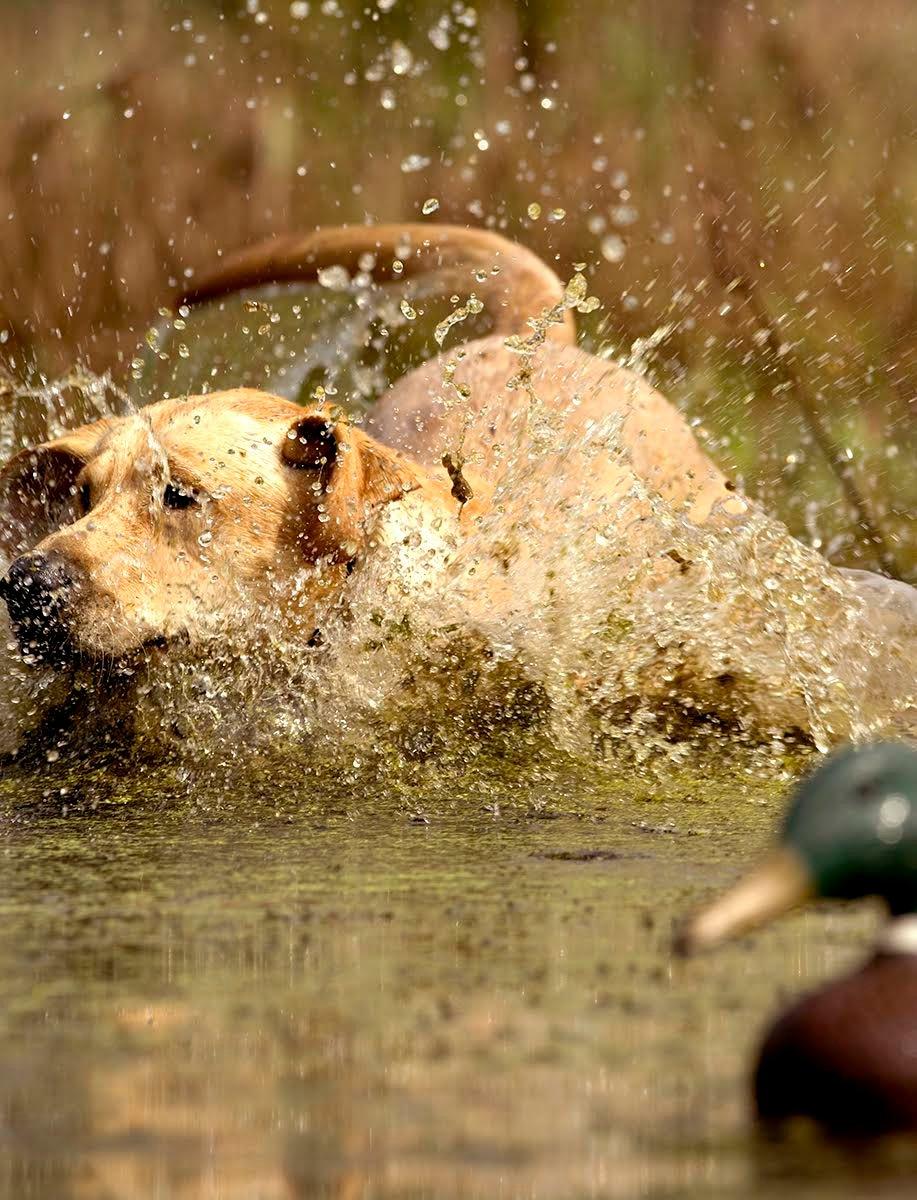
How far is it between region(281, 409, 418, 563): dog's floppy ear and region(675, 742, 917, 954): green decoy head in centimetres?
270

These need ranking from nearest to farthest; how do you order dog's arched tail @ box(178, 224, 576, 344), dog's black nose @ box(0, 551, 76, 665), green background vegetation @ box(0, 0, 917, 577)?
dog's black nose @ box(0, 551, 76, 665) < dog's arched tail @ box(178, 224, 576, 344) < green background vegetation @ box(0, 0, 917, 577)

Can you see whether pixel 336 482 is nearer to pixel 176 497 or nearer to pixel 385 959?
pixel 176 497

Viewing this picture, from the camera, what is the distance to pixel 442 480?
4277 mm

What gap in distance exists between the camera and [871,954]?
134cm

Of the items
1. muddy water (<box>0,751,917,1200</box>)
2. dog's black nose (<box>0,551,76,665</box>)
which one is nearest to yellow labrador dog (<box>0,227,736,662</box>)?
dog's black nose (<box>0,551,76,665</box>)

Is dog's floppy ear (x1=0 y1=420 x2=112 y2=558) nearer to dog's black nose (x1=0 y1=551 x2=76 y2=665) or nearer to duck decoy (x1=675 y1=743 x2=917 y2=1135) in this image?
dog's black nose (x1=0 y1=551 x2=76 y2=665)

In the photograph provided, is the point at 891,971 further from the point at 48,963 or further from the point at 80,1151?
the point at 48,963

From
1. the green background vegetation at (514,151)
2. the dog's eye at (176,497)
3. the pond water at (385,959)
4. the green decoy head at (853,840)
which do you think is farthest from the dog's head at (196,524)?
the green background vegetation at (514,151)

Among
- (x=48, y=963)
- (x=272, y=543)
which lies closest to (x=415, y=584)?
(x=272, y=543)

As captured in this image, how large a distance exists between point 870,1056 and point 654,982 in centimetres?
50

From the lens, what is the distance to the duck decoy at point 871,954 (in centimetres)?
125

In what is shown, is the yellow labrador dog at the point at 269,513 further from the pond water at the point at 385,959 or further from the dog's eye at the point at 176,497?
the pond water at the point at 385,959

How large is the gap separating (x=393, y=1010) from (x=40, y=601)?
2159mm

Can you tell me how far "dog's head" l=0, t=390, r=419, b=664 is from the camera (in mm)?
3695
